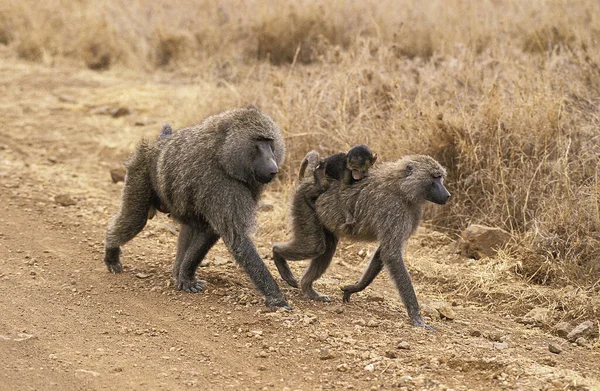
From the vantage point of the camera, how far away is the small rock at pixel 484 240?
6.24 metres

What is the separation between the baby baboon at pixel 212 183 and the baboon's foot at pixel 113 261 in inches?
8.3

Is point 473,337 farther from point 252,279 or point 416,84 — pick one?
point 416,84

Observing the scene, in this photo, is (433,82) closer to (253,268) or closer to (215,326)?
(253,268)

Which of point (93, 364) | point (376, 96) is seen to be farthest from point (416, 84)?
point (93, 364)

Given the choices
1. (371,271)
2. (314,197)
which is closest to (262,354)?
(371,271)

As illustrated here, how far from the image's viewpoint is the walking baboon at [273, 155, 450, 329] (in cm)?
503

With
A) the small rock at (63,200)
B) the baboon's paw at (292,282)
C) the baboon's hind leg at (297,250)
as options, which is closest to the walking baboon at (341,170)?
the baboon's hind leg at (297,250)

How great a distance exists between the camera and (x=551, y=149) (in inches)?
263

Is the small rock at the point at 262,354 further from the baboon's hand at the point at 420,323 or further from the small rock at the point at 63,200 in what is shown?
the small rock at the point at 63,200

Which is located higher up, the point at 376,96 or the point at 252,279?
the point at 376,96

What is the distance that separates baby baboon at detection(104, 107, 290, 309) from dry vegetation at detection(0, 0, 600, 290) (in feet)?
6.68

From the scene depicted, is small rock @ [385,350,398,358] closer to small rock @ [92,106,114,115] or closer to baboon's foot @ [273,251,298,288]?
baboon's foot @ [273,251,298,288]

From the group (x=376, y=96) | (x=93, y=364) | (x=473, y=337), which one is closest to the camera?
(x=93, y=364)

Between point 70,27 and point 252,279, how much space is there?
7.99m
